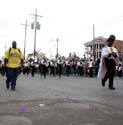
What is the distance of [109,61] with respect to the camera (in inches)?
530

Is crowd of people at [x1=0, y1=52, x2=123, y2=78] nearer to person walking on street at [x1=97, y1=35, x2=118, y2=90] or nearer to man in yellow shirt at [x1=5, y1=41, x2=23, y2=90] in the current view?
man in yellow shirt at [x1=5, y1=41, x2=23, y2=90]

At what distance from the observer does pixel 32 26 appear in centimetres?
7562

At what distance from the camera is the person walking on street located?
523 inches

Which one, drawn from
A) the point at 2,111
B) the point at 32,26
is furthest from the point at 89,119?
the point at 32,26

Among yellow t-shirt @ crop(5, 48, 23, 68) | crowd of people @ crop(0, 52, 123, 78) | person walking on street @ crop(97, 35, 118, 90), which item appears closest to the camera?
person walking on street @ crop(97, 35, 118, 90)

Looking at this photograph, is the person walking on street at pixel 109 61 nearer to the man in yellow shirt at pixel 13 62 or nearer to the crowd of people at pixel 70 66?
the man in yellow shirt at pixel 13 62

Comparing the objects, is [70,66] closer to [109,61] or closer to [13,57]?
[13,57]

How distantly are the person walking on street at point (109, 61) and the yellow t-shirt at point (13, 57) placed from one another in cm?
279

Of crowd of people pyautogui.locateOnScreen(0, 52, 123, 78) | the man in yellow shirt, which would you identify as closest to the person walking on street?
the man in yellow shirt

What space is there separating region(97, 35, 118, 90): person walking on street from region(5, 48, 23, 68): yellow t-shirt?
9.16ft

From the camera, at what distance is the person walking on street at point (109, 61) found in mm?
13297

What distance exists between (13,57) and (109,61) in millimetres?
3177

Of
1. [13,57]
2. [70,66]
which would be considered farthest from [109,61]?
[70,66]

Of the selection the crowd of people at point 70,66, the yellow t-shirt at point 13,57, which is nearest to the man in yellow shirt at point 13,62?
the yellow t-shirt at point 13,57
